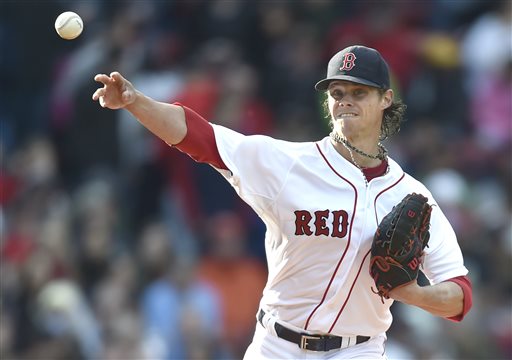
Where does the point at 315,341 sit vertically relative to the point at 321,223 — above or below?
below

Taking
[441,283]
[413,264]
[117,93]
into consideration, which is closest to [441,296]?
[441,283]

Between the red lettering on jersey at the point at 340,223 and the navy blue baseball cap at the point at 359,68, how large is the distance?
0.57m

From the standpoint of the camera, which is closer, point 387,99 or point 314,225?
point 314,225

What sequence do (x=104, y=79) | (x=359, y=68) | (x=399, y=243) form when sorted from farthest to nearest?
(x=359, y=68), (x=399, y=243), (x=104, y=79)

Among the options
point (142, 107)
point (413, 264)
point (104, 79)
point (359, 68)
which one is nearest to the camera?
point (104, 79)

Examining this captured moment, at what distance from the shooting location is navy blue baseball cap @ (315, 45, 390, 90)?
4.90 m

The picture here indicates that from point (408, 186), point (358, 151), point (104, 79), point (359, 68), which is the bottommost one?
point (408, 186)

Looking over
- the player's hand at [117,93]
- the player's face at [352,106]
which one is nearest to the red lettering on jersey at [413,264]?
the player's face at [352,106]

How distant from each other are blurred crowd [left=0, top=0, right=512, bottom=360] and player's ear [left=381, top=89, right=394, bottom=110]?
3.59 m

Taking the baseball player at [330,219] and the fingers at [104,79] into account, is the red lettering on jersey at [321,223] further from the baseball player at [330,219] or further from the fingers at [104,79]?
the fingers at [104,79]

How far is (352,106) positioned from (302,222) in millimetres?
568

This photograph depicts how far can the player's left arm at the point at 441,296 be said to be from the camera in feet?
15.7

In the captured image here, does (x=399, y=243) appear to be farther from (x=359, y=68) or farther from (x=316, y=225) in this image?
(x=359, y=68)

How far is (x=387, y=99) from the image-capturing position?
202 inches
